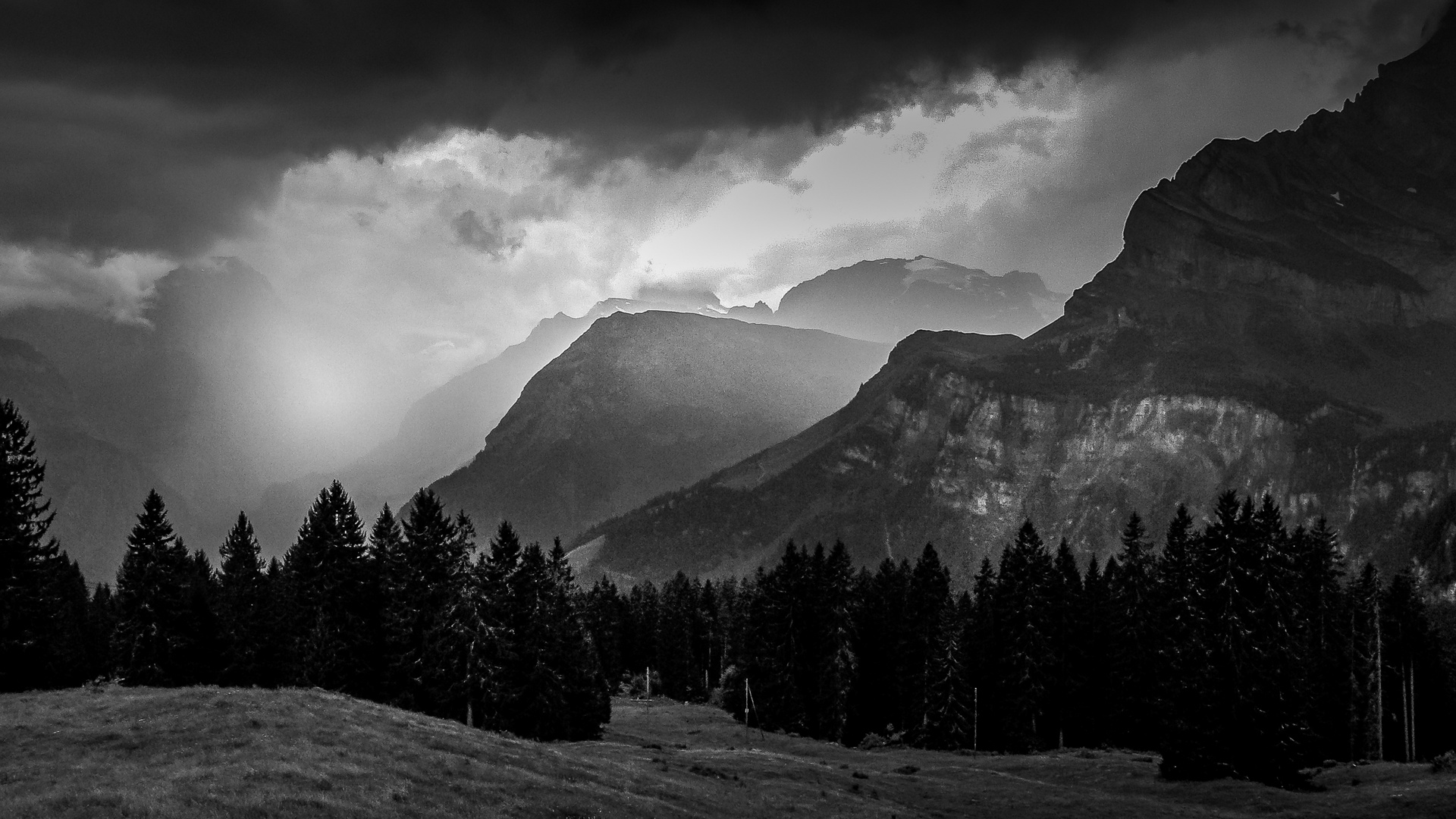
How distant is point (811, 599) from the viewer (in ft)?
404

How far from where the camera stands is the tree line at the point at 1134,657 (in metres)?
78.1

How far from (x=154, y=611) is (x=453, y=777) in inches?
2137

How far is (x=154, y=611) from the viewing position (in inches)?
3487

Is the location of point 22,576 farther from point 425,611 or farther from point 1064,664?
point 1064,664

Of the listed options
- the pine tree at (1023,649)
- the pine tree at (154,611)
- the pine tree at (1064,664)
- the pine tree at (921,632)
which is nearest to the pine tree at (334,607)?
the pine tree at (154,611)

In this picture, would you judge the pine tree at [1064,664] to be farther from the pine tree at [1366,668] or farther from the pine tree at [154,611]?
the pine tree at [154,611]

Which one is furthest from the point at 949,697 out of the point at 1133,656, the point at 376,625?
the point at 376,625

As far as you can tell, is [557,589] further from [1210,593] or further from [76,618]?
[76,618]

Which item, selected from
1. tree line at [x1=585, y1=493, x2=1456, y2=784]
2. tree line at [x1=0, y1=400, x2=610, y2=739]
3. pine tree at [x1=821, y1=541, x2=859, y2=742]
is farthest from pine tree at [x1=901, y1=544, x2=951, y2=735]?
tree line at [x1=0, y1=400, x2=610, y2=739]

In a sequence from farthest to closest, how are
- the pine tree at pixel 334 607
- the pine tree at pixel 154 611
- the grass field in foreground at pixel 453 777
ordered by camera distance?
1. the pine tree at pixel 334 607
2. the pine tree at pixel 154 611
3. the grass field in foreground at pixel 453 777

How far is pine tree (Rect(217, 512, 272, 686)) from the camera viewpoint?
9025cm

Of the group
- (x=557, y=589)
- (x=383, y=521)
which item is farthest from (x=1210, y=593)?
(x=383, y=521)

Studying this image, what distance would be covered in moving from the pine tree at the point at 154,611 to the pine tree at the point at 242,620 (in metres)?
3.27

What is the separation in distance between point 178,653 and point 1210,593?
79.0 m
